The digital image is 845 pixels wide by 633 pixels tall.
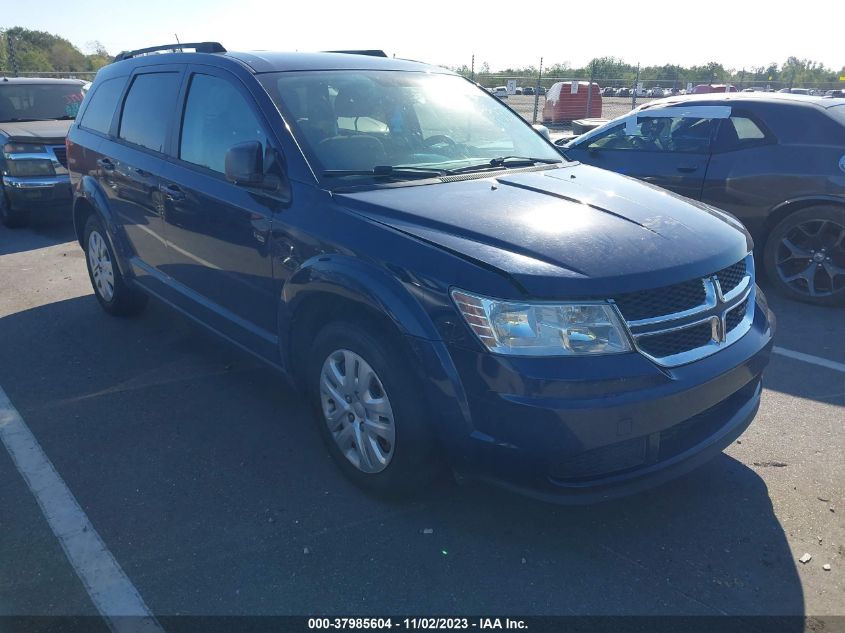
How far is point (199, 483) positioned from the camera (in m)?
3.34

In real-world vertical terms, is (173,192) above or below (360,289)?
above

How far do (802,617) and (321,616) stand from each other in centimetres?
171

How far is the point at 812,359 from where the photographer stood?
186 inches

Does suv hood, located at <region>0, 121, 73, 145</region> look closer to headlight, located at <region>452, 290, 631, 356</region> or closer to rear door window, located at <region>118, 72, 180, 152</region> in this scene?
rear door window, located at <region>118, 72, 180, 152</region>

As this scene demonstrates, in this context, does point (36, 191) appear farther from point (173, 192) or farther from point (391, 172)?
point (391, 172)

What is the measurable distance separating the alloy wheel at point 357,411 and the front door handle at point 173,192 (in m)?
1.59

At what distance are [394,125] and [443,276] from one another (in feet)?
4.87

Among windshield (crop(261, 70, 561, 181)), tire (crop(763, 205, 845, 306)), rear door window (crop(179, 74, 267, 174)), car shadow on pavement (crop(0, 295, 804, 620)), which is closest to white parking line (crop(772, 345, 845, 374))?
tire (crop(763, 205, 845, 306))

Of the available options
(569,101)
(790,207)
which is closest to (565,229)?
(790,207)

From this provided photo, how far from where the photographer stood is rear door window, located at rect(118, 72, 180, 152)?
4359 millimetres

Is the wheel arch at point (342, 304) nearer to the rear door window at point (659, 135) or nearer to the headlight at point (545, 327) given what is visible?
the headlight at point (545, 327)

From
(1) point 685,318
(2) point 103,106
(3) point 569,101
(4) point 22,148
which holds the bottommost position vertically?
(1) point 685,318

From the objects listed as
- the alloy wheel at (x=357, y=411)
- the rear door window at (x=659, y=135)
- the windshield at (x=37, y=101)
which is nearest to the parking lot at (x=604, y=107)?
the windshield at (x=37, y=101)

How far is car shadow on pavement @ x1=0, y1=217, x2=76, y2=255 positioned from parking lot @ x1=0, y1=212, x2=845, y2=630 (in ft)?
15.2
